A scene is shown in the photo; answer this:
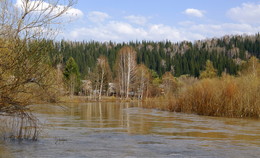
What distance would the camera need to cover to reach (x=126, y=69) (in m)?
61.9

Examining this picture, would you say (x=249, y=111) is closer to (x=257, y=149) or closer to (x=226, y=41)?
(x=257, y=149)

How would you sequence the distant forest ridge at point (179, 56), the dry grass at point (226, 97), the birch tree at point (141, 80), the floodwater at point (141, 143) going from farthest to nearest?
the distant forest ridge at point (179, 56) → the birch tree at point (141, 80) → the dry grass at point (226, 97) → the floodwater at point (141, 143)

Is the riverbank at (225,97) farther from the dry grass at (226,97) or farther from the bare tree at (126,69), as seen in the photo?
the bare tree at (126,69)

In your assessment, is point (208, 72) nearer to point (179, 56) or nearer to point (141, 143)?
point (179, 56)

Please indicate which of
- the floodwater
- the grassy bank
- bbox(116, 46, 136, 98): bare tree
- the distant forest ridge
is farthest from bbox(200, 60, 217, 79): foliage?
the floodwater

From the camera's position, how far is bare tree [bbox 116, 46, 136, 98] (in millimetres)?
59938

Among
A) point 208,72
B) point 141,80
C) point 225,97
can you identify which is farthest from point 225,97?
point 208,72

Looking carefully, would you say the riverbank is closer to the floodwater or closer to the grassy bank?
the grassy bank

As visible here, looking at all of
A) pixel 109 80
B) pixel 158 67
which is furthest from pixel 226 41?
pixel 109 80

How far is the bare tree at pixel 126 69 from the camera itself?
2360 inches

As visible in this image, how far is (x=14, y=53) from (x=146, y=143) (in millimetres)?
5288

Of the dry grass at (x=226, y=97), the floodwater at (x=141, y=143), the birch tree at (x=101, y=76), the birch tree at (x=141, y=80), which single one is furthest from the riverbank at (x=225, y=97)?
the birch tree at (x=101, y=76)

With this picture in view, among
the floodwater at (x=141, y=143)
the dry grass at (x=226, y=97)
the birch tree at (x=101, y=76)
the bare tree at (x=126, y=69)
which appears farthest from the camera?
the birch tree at (x=101, y=76)

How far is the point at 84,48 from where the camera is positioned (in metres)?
128
